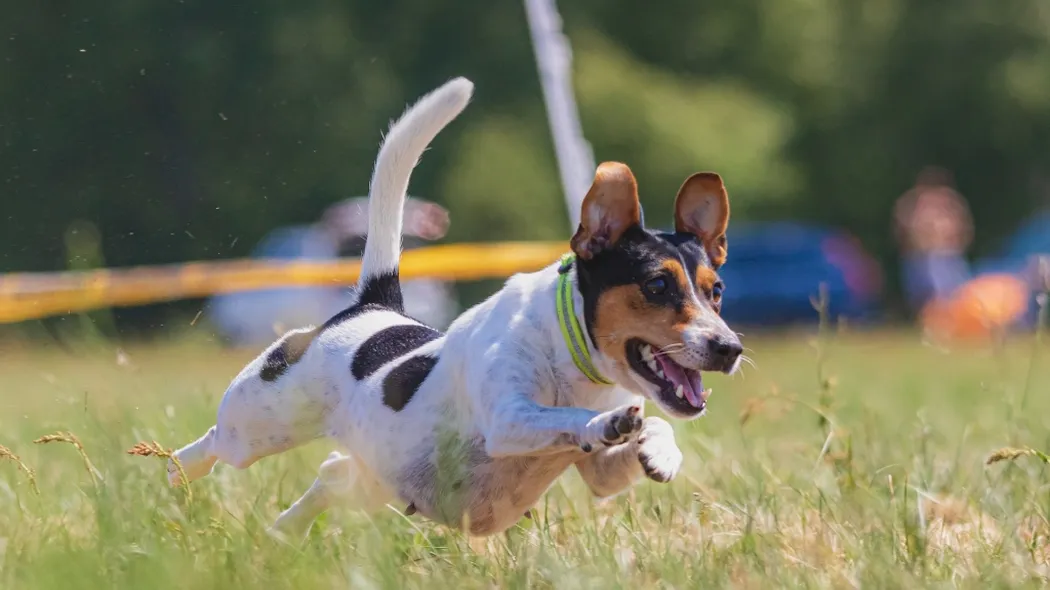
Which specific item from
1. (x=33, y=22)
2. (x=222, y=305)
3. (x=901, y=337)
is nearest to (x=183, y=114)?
(x=222, y=305)

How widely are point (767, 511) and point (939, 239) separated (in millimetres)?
15336

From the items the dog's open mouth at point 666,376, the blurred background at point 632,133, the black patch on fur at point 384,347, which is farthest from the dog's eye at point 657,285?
the blurred background at point 632,133

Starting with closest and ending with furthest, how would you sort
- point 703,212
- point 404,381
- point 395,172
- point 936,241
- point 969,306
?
point 703,212, point 404,381, point 395,172, point 969,306, point 936,241

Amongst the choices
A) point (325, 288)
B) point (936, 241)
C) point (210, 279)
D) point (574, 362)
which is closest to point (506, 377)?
point (574, 362)

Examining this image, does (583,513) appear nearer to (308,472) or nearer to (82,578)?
(308,472)

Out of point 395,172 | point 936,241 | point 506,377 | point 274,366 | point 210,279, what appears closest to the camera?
point 506,377

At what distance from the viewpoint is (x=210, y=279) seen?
11.2m

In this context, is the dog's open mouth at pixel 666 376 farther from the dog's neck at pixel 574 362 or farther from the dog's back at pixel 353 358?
the dog's back at pixel 353 358

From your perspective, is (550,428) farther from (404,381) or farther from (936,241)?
(936,241)

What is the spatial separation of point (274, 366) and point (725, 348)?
5.05ft

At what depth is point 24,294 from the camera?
1078 cm

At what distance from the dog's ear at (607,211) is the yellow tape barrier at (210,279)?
193 inches

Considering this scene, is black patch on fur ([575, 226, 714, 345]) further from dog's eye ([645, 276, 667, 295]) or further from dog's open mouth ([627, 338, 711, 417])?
Answer: dog's open mouth ([627, 338, 711, 417])

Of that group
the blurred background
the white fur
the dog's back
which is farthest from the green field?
the blurred background
